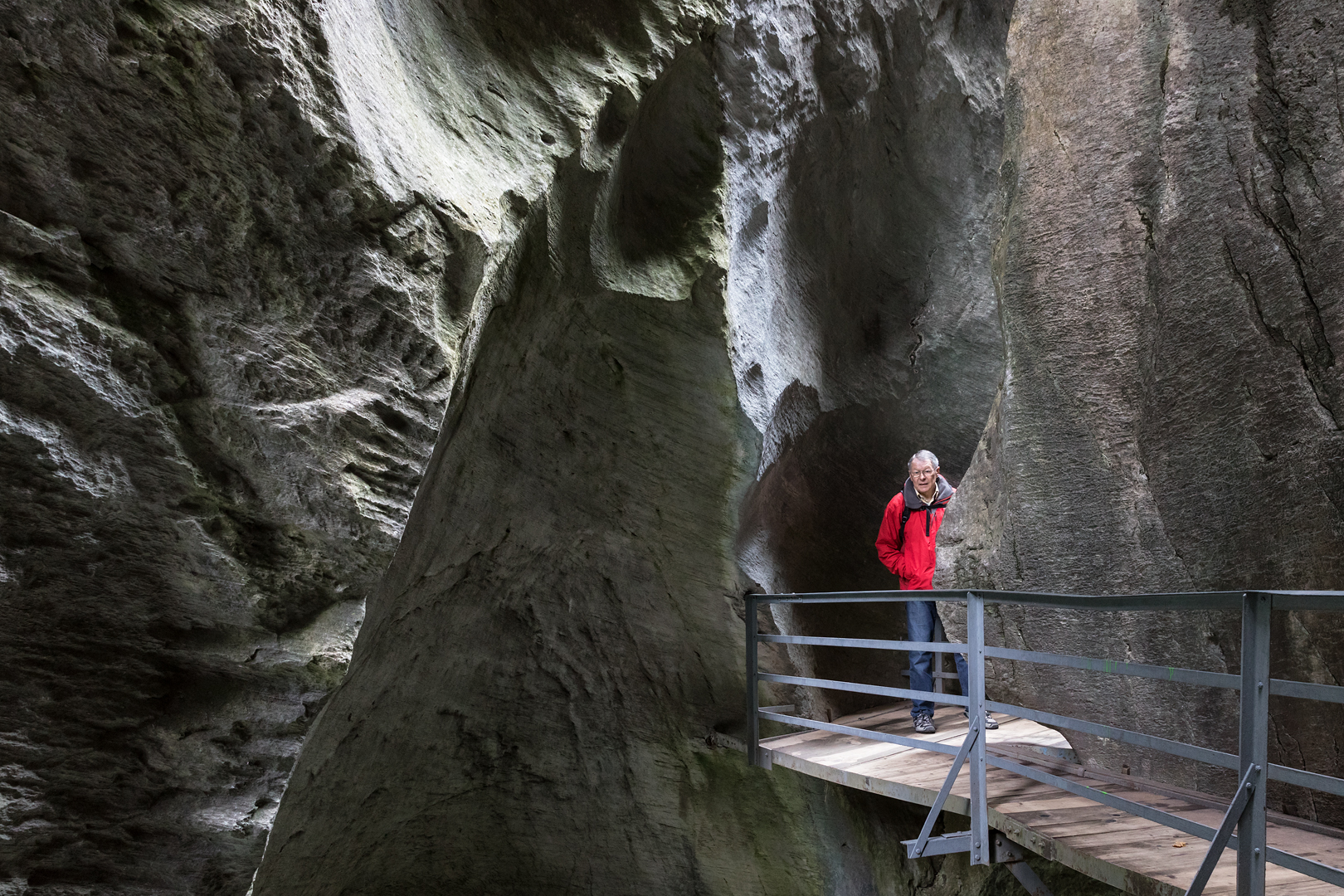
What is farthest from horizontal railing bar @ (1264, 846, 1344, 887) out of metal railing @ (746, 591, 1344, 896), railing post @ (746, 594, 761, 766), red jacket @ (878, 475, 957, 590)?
railing post @ (746, 594, 761, 766)

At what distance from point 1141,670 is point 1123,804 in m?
0.46

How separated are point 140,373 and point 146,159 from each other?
70 centimetres

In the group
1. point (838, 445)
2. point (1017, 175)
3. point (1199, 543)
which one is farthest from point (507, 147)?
point (838, 445)

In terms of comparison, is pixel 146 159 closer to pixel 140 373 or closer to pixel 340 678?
pixel 140 373

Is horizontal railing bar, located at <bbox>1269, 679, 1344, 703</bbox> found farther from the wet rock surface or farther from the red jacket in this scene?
the wet rock surface

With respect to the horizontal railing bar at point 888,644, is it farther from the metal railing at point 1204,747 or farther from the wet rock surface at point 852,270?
the wet rock surface at point 852,270

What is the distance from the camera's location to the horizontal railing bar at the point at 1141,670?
2.46 meters

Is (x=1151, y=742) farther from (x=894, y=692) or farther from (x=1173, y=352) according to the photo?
(x=1173, y=352)

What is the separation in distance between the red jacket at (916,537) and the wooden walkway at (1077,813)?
0.93m

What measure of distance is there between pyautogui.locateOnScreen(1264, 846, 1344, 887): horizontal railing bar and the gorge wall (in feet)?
5.00

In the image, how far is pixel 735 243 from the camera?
5.98 m

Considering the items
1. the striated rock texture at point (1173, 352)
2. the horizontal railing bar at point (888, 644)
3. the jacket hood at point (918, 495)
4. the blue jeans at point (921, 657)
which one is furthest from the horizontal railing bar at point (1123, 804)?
the jacket hood at point (918, 495)

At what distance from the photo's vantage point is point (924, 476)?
211 inches

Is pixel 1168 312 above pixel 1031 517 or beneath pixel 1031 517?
above
